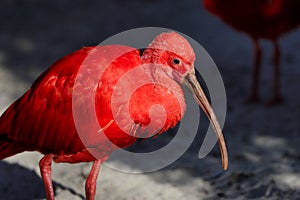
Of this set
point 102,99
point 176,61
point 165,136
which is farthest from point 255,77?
point 102,99

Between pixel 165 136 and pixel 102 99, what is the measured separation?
178cm

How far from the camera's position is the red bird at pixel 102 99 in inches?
123

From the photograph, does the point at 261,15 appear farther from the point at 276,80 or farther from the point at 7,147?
the point at 7,147

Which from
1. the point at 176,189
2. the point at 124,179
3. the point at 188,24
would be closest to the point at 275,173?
the point at 176,189

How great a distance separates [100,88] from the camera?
314cm

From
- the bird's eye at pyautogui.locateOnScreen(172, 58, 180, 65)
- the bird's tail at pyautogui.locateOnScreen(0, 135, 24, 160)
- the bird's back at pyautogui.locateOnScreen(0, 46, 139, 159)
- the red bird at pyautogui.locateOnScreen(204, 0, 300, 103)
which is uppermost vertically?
the red bird at pyautogui.locateOnScreen(204, 0, 300, 103)

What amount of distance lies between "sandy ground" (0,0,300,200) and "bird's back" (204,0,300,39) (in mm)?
623

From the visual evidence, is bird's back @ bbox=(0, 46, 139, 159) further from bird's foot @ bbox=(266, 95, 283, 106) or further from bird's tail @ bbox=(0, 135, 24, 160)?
bird's foot @ bbox=(266, 95, 283, 106)

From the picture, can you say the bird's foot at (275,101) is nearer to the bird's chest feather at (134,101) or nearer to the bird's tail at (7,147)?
the bird's chest feather at (134,101)

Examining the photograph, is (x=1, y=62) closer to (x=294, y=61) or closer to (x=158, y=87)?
(x=294, y=61)

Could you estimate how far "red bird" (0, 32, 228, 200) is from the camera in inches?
123

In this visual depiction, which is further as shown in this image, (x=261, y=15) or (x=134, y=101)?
(x=261, y=15)

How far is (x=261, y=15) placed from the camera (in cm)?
518

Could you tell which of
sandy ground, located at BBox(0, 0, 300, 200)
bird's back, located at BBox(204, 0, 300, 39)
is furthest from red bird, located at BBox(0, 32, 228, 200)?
bird's back, located at BBox(204, 0, 300, 39)
